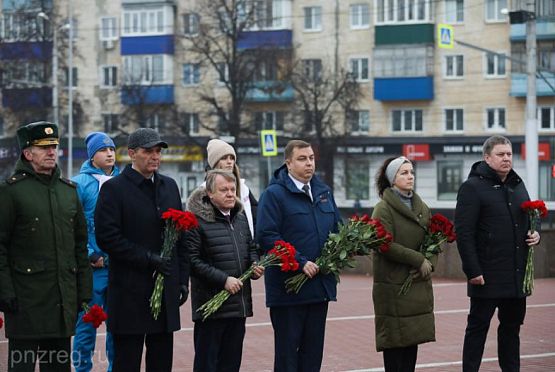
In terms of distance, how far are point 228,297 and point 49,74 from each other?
5521 centimetres

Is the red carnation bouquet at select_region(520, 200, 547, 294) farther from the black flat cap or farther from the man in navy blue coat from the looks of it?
the black flat cap

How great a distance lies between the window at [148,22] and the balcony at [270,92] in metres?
7.17

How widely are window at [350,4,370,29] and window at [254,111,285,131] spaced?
19.7ft

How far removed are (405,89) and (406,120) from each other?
5.32 feet

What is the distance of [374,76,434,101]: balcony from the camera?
5944 cm

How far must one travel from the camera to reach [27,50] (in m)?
60.7

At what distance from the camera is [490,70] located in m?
58.6

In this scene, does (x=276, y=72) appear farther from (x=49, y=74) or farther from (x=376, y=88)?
(x=49, y=74)

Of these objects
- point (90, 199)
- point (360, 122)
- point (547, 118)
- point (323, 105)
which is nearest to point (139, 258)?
point (90, 199)

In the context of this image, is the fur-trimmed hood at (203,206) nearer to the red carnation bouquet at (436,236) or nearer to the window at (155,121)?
the red carnation bouquet at (436,236)

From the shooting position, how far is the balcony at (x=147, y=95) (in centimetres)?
6034

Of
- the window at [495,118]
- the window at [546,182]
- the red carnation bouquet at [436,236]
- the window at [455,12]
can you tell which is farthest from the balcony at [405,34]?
the red carnation bouquet at [436,236]

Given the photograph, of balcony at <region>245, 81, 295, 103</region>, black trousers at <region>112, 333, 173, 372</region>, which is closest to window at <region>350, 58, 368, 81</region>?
balcony at <region>245, 81, 295, 103</region>

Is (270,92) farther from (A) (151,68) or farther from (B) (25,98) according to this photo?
(B) (25,98)
